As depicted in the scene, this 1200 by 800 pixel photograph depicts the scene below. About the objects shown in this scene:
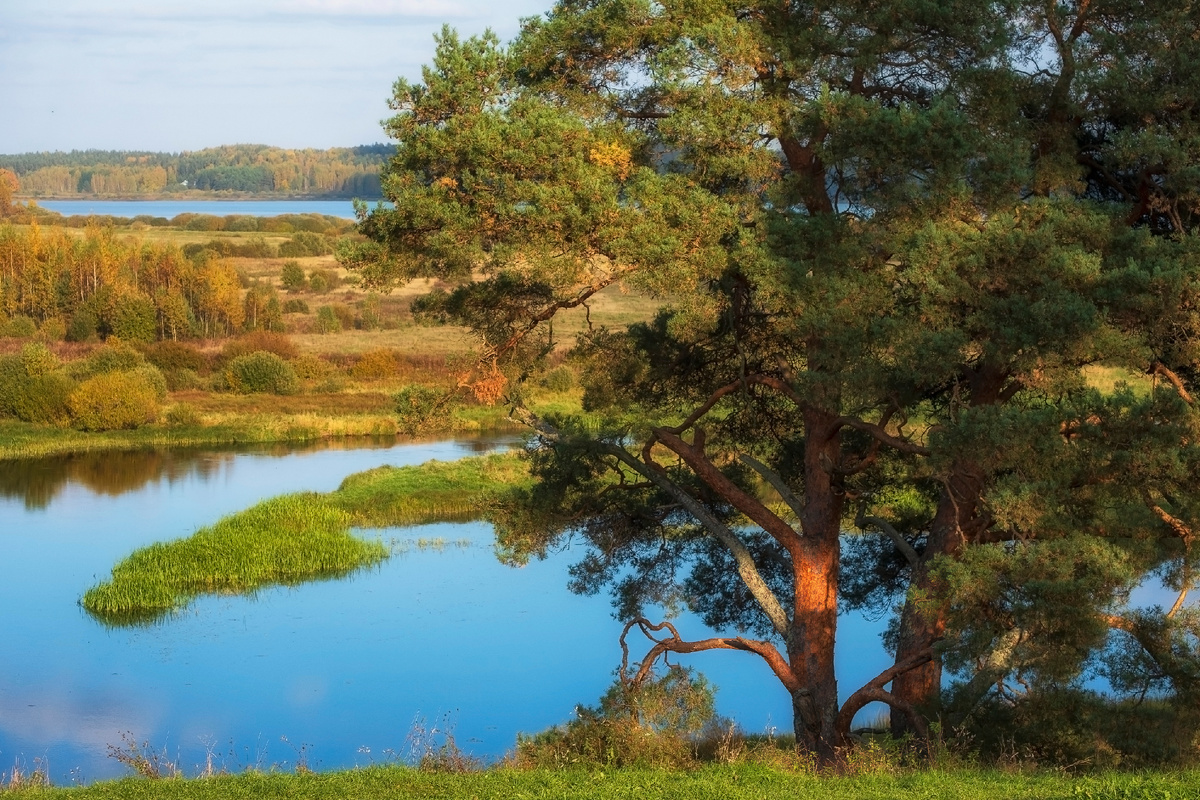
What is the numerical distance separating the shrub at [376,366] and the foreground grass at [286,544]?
1635 centimetres

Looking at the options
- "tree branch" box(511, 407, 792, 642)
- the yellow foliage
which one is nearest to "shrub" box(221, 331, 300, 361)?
"tree branch" box(511, 407, 792, 642)

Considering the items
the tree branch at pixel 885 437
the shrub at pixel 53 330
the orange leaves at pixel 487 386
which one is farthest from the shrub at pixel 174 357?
the tree branch at pixel 885 437

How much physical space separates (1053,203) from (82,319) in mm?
44389

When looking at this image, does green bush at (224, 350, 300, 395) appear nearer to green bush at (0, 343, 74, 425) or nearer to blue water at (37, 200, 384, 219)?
green bush at (0, 343, 74, 425)

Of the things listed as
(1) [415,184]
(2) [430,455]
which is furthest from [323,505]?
(1) [415,184]

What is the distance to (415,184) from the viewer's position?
9.85 metres

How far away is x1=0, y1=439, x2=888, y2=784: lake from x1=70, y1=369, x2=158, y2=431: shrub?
10.8 meters

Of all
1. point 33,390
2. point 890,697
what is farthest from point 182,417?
point 890,697

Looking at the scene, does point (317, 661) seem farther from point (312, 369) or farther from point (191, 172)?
point (191, 172)

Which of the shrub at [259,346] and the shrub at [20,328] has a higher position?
the shrub at [20,328]

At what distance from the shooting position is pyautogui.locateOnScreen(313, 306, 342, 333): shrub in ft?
177

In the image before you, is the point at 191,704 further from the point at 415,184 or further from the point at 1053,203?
the point at 1053,203

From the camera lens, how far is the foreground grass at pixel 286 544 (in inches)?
745

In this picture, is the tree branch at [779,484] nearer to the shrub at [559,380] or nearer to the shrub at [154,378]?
the shrub at [559,380]
